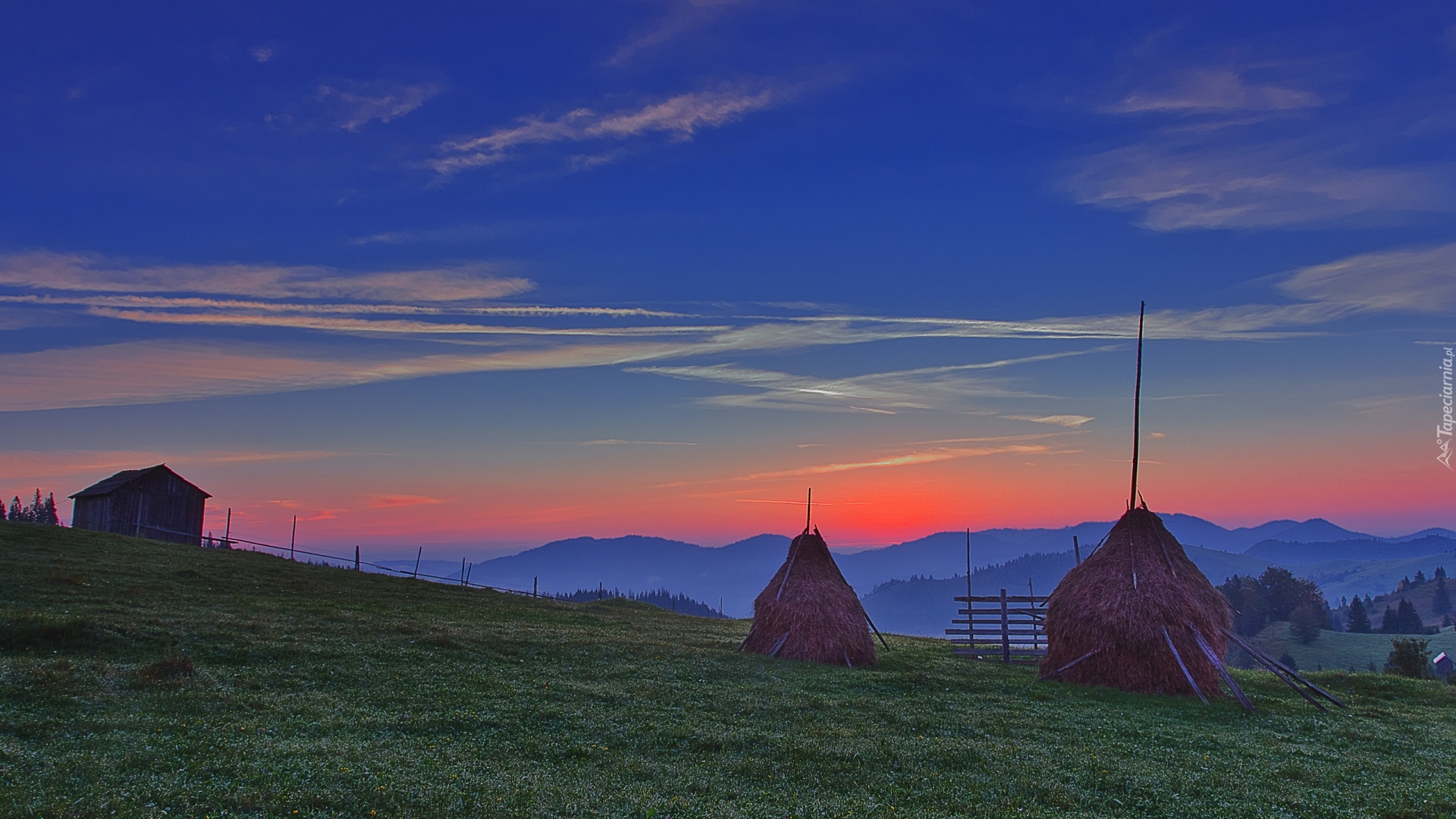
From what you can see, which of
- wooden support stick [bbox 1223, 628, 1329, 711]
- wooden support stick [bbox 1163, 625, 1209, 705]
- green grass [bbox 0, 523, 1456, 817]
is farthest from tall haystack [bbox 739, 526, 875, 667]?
wooden support stick [bbox 1223, 628, 1329, 711]

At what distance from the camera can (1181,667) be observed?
25.9 metres

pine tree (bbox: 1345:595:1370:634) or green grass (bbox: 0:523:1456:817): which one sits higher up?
green grass (bbox: 0:523:1456:817)

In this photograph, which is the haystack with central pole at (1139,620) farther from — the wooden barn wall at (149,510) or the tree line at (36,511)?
the tree line at (36,511)

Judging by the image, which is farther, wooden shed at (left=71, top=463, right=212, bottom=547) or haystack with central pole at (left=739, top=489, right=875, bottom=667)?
wooden shed at (left=71, top=463, right=212, bottom=547)

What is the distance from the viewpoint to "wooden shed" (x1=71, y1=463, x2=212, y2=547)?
63.3 metres

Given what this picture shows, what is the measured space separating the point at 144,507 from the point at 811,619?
58976 mm

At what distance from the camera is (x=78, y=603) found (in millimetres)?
29422

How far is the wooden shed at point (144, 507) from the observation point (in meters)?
63.3

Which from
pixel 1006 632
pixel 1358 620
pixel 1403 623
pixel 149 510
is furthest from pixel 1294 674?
pixel 1403 623

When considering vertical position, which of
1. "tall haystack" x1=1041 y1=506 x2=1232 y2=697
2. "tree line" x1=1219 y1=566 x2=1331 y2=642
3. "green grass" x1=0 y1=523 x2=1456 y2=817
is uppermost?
"tall haystack" x1=1041 y1=506 x2=1232 y2=697

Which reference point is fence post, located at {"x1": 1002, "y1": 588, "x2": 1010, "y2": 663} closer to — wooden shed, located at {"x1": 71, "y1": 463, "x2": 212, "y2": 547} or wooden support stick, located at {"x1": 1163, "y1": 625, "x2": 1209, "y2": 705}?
wooden support stick, located at {"x1": 1163, "y1": 625, "x2": 1209, "y2": 705}

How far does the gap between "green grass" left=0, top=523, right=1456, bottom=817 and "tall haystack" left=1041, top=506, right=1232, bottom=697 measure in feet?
4.88

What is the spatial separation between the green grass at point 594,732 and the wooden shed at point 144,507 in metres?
35.6

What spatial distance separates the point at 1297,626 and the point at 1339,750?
123 metres
